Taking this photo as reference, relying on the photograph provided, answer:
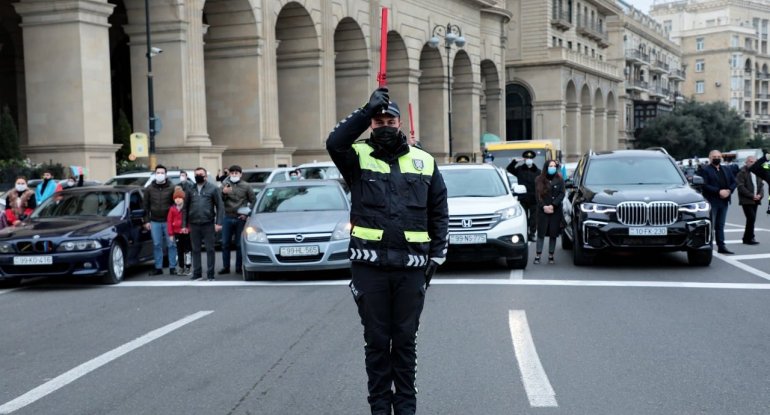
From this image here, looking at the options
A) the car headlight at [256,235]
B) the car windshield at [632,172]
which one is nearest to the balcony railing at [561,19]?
the car windshield at [632,172]

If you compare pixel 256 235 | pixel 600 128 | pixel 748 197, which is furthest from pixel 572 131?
pixel 256 235

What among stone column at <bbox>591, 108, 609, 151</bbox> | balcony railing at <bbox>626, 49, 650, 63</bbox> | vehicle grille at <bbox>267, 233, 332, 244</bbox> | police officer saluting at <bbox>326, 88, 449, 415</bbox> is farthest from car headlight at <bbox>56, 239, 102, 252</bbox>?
balcony railing at <bbox>626, 49, 650, 63</bbox>

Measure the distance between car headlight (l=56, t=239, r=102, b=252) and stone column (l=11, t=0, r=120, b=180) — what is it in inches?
556

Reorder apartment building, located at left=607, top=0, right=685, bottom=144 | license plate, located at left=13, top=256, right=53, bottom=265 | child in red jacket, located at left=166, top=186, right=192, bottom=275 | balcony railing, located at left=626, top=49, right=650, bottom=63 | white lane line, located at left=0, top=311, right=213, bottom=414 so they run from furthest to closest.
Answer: balcony railing, located at left=626, top=49, right=650, bottom=63, apartment building, located at left=607, top=0, right=685, bottom=144, child in red jacket, located at left=166, top=186, right=192, bottom=275, license plate, located at left=13, top=256, right=53, bottom=265, white lane line, located at left=0, top=311, right=213, bottom=414

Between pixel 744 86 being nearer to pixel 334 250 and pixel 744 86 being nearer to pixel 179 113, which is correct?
pixel 179 113

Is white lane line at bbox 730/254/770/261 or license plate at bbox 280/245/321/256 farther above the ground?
license plate at bbox 280/245/321/256

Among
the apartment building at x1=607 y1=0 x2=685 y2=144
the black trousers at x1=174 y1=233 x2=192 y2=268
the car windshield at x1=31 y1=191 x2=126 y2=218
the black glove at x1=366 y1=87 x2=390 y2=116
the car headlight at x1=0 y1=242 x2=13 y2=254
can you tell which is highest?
the apartment building at x1=607 y1=0 x2=685 y2=144

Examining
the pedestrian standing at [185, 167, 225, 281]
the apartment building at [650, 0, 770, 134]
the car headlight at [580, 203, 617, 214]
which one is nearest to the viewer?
the car headlight at [580, 203, 617, 214]

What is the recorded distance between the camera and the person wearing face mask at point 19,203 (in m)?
15.9

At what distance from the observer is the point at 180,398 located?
242 inches

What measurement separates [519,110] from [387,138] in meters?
72.3

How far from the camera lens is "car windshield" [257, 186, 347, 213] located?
45.7 ft

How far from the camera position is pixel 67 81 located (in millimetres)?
26016

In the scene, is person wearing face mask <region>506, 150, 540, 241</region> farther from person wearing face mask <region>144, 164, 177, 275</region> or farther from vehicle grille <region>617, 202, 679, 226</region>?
person wearing face mask <region>144, 164, 177, 275</region>
